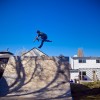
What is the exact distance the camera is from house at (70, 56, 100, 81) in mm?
47125

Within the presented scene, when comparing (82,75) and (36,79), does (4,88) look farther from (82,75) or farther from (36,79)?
(82,75)

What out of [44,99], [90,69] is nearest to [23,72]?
[44,99]

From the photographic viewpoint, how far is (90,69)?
158ft

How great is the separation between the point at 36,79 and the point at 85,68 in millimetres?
34399

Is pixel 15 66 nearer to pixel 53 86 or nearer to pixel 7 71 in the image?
pixel 7 71

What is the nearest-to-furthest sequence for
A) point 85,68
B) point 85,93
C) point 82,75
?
point 85,93 → point 82,75 → point 85,68

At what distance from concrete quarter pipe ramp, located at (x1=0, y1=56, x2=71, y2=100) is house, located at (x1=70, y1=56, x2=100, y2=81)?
30.3m

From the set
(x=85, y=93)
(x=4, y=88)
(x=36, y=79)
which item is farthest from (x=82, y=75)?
(x=4, y=88)

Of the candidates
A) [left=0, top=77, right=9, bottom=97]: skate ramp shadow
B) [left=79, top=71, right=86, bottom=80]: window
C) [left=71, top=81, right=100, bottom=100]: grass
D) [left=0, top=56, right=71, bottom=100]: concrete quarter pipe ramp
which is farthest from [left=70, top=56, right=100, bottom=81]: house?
[left=0, top=77, right=9, bottom=97]: skate ramp shadow

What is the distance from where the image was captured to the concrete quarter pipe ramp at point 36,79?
Answer: 42.4ft

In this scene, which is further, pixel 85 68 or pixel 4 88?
pixel 85 68

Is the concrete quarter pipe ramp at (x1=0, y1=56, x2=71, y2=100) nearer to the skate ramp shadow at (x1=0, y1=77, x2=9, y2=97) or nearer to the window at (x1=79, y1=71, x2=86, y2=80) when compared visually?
the skate ramp shadow at (x1=0, y1=77, x2=9, y2=97)

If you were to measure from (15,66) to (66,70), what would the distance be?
371 centimetres

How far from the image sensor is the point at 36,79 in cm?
1516
